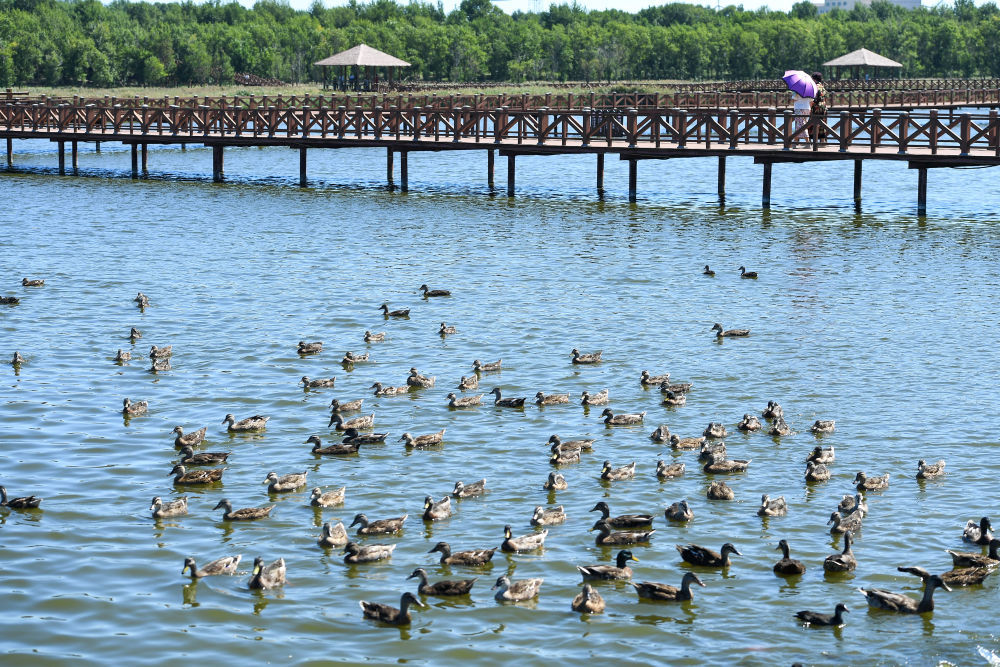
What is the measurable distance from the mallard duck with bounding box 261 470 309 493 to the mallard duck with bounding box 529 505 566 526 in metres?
3.22

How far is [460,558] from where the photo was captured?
15.6 meters

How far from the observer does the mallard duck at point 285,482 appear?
1805cm

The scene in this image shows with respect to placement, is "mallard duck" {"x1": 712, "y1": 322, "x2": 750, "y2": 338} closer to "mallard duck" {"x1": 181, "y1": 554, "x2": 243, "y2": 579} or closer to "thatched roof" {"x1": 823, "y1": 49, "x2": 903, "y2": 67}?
"mallard duck" {"x1": 181, "y1": 554, "x2": 243, "y2": 579}

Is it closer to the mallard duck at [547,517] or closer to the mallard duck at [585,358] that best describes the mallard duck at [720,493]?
the mallard duck at [547,517]

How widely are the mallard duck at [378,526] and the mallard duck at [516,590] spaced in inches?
84.4

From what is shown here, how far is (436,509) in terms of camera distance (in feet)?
55.9

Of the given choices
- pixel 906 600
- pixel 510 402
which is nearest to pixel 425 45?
pixel 510 402

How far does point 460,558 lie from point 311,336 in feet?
41.1

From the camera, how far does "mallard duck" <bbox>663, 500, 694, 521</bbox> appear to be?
17062 millimetres

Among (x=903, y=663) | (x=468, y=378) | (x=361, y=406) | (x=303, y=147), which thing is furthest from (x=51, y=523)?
(x=303, y=147)

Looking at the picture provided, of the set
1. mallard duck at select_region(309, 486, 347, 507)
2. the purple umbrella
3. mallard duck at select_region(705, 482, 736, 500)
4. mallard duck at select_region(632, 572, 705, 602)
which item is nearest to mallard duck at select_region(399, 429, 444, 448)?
mallard duck at select_region(309, 486, 347, 507)

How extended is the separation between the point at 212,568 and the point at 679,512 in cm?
566

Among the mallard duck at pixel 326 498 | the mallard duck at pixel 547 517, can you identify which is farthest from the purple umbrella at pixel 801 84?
the mallard duck at pixel 326 498

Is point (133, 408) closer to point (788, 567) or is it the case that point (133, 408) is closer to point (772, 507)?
point (772, 507)
